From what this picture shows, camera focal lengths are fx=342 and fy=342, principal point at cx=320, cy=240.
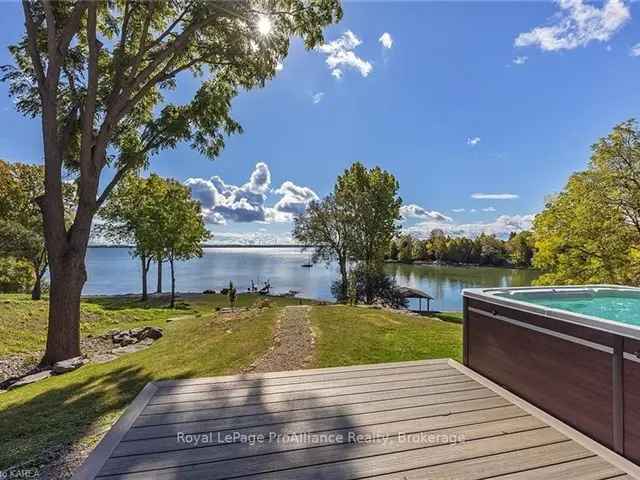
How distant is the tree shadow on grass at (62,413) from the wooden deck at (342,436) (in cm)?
61

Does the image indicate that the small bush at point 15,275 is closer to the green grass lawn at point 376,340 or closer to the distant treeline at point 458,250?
the green grass lawn at point 376,340

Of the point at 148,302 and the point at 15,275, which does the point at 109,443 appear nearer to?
the point at 148,302

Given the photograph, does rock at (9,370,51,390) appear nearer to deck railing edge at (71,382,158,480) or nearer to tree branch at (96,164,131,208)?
tree branch at (96,164,131,208)

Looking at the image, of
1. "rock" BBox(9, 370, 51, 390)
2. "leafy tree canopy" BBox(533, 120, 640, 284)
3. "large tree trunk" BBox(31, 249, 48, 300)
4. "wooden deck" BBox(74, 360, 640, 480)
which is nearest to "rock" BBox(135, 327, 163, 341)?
"rock" BBox(9, 370, 51, 390)

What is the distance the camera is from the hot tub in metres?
2.06

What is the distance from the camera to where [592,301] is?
14.4 feet

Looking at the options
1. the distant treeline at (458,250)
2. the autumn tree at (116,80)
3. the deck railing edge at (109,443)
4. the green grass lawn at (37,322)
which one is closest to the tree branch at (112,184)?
the autumn tree at (116,80)

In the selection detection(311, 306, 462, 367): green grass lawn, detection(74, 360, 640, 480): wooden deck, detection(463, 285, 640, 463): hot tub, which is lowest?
detection(311, 306, 462, 367): green grass lawn

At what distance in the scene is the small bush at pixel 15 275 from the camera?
15438mm

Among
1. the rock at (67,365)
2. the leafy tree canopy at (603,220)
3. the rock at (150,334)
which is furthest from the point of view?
the leafy tree canopy at (603,220)

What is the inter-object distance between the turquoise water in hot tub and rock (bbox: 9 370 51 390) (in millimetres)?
6441

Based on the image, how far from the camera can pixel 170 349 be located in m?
5.75

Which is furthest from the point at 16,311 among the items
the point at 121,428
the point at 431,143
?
the point at 431,143

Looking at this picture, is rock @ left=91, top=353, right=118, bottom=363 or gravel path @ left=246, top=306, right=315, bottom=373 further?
rock @ left=91, top=353, right=118, bottom=363
